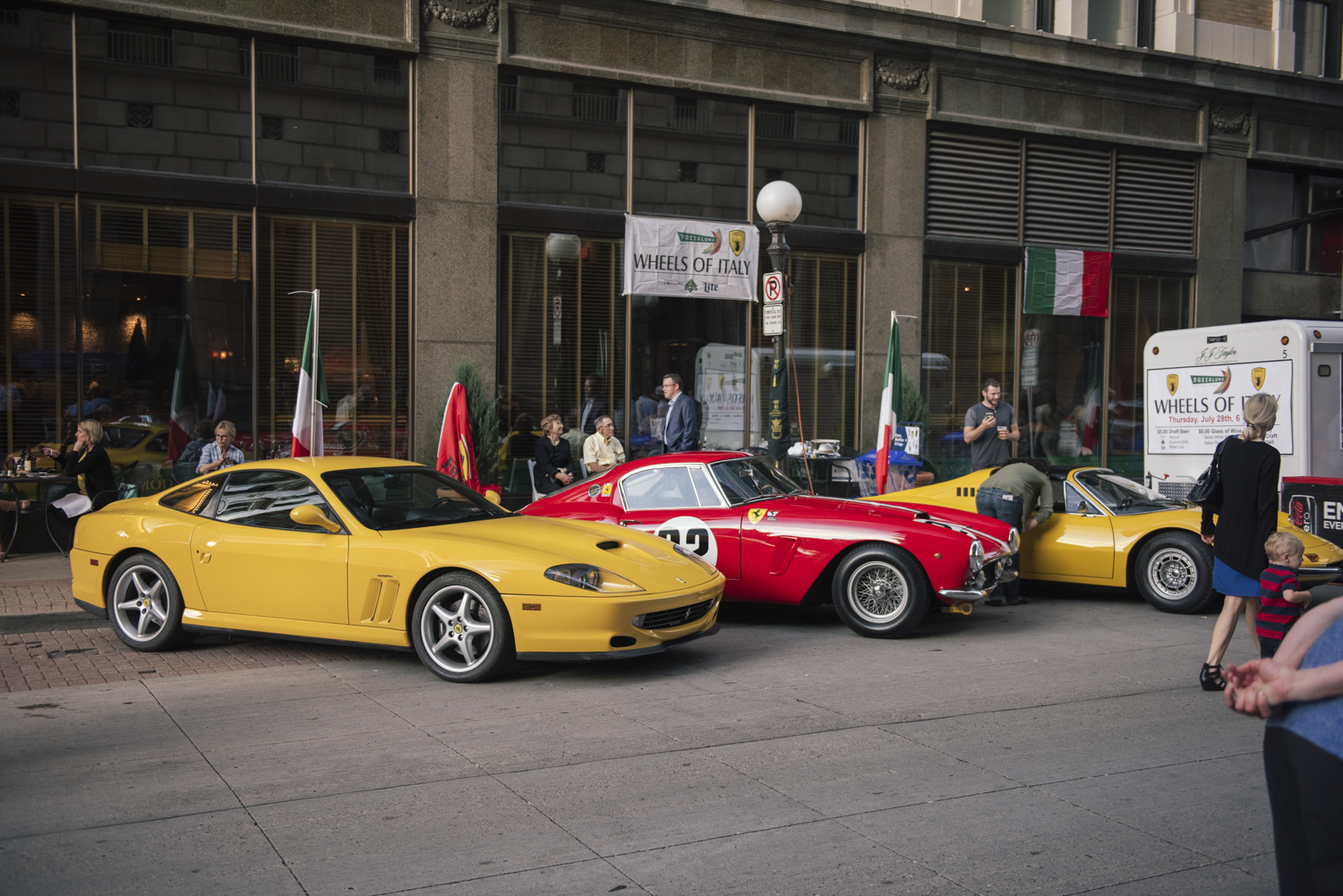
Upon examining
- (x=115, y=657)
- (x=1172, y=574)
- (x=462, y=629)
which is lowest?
(x=115, y=657)

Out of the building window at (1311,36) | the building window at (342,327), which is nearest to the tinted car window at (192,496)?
the building window at (342,327)

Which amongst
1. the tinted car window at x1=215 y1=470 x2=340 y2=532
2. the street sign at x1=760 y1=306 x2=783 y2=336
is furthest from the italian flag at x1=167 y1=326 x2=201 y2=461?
the street sign at x1=760 y1=306 x2=783 y2=336

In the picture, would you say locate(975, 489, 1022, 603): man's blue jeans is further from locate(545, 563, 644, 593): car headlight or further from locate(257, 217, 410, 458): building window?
locate(257, 217, 410, 458): building window

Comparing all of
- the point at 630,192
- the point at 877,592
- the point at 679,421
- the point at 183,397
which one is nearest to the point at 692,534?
the point at 877,592

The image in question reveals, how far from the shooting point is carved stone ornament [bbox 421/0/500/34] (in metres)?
13.6

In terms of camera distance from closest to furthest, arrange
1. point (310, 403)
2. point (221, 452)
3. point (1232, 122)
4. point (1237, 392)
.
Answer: point (310, 403) < point (221, 452) < point (1237, 392) < point (1232, 122)

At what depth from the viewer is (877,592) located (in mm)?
8336

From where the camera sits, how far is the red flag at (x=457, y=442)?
1270 cm

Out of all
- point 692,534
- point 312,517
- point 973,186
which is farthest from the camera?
point 973,186

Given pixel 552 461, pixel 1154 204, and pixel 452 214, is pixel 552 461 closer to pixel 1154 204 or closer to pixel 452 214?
pixel 452 214

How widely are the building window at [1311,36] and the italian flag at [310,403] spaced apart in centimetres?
Result: 1765

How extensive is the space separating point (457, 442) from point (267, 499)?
17.6ft

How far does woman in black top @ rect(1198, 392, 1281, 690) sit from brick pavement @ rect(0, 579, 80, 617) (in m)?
8.29

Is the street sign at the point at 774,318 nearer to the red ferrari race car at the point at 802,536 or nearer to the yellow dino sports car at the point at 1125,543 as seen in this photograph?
the yellow dino sports car at the point at 1125,543
